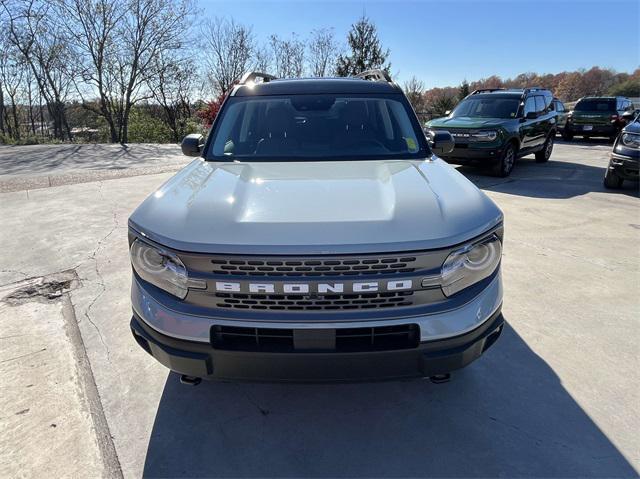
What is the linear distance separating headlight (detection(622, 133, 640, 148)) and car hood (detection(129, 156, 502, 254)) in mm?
6638

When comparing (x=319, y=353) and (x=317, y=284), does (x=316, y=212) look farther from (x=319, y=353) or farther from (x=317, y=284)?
(x=319, y=353)

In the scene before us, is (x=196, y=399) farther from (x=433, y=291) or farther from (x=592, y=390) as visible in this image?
(x=592, y=390)

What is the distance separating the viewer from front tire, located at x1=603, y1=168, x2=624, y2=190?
7.76 m

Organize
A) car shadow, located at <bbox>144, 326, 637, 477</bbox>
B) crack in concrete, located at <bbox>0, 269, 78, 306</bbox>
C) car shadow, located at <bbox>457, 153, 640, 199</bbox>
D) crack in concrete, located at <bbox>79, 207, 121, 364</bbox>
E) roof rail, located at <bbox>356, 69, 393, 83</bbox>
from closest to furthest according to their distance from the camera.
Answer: car shadow, located at <bbox>144, 326, 637, 477</bbox>, crack in concrete, located at <bbox>79, 207, 121, 364</bbox>, crack in concrete, located at <bbox>0, 269, 78, 306</bbox>, roof rail, located at <bbox>356, 69, 393, 83</bbox>, car shadow, located at <bbox>457, 153, 640, 199</bbox>

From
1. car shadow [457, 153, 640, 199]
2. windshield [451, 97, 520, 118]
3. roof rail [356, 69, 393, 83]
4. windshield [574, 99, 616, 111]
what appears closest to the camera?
roof rail [356, 69, 393, 83]

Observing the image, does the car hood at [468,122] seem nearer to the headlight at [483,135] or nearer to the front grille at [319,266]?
the headlight at [483,135]

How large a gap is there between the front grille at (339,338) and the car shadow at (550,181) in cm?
677

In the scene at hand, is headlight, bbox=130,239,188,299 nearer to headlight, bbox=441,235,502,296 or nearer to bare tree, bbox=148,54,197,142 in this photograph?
headlight, bbox=441,235,502,296

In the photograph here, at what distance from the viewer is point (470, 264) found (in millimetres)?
1920

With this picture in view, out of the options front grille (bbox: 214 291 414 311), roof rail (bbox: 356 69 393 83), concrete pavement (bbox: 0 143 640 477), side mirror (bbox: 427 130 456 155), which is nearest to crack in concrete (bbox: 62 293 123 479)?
concrete pavement (bbox: 0 143 640 477)

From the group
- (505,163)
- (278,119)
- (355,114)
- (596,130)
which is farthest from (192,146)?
(596,130)

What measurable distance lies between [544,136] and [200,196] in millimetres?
11197

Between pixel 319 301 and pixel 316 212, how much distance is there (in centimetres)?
41

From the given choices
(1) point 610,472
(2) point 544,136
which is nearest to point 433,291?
(1) point 610,472
